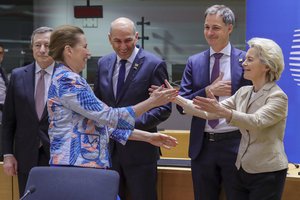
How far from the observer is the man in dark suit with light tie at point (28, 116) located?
3189mm

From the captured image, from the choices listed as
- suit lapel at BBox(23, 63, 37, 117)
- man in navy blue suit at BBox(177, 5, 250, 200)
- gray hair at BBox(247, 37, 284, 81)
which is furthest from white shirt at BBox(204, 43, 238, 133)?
suit lapel at BBox(23, 63, 37, 117)

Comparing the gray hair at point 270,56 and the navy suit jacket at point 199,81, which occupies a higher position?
the gray hair at point 270,56

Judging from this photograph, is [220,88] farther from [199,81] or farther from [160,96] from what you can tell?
[160,96]

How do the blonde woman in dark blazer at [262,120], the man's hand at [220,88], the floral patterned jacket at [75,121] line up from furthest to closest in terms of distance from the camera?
the man's hand at [220,88]
the blonde woman in dark blazer at [262,120]
the floral patterned jacket at [75,121]

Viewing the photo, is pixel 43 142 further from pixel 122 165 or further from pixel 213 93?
pixel 213 93

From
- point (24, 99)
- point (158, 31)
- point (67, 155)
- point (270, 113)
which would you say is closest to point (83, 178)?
point (67, 155)

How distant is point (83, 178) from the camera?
2.19 metres

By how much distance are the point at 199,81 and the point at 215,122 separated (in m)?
0.27

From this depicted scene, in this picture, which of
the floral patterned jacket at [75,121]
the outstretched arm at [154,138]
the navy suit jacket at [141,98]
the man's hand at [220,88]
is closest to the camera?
the floral patterned jacket at [75,121]

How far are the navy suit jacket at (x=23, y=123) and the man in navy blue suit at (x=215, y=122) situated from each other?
0.90 meters

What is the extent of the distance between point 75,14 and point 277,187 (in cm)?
928

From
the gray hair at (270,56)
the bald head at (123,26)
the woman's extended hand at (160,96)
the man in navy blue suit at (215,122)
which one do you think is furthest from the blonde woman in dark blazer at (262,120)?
the bald head at (123,26)

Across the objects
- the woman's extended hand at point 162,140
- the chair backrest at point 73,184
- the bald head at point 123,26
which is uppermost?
the bald head at point 123,26

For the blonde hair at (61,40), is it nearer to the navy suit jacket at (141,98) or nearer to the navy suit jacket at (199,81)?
the navy suit jacket at (141,98)
